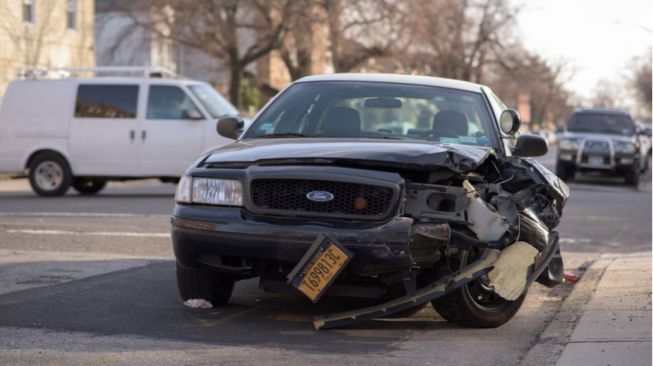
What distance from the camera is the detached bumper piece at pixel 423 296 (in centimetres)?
600

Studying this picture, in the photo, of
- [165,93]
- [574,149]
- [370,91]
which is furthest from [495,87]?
[370,91]

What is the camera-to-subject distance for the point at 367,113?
795 centimetres

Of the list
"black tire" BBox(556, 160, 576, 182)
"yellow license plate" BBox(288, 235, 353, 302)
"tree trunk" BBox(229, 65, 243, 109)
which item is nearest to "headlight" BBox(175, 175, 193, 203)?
"yellow license plate" BBox(288, 235, 353, 302)

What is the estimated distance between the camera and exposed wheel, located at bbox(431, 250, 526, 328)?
20.5 ft

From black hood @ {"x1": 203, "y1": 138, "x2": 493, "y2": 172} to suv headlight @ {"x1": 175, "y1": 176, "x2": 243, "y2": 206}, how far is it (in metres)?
0.15

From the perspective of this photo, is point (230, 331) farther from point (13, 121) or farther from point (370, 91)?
point (13, 121)

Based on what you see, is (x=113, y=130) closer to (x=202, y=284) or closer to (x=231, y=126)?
(x=231, y=126)

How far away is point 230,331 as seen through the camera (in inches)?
244

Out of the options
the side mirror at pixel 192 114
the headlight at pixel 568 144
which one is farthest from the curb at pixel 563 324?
the headlight at pixel 568 144

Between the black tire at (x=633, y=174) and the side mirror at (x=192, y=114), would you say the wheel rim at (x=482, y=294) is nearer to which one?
the side mirror at (x=192, y=114)

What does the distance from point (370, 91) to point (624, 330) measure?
2.67 metres

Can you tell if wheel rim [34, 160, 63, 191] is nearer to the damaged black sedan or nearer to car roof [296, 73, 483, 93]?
car roof [296, 73, 483, 93]

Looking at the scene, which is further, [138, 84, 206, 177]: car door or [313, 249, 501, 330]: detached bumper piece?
[138, 84, 206, 177]: car door

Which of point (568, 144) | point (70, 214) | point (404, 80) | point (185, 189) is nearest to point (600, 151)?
point (568, 144)
